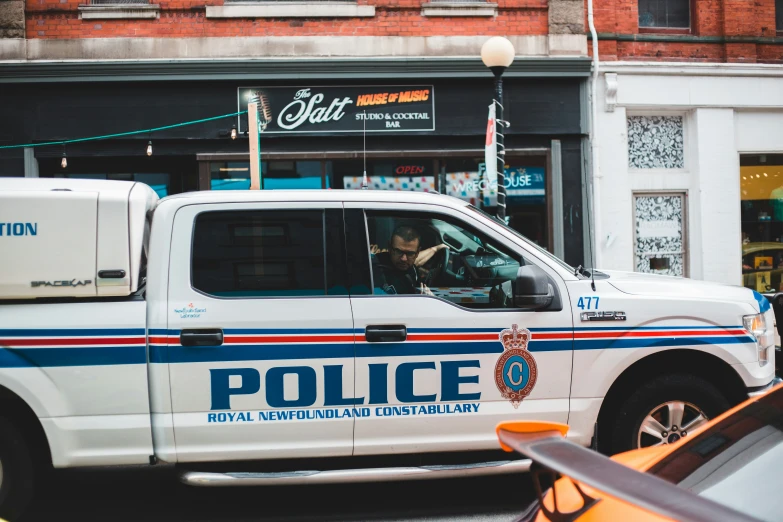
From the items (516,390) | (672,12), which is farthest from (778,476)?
(672,12)

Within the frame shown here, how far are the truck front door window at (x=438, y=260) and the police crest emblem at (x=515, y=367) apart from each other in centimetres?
25

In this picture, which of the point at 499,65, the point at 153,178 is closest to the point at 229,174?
the point at 153,178

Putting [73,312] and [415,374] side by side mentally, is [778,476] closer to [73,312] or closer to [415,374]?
[415,374]

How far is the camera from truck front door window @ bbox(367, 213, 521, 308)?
4.59 metres

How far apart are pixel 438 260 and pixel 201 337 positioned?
155cm

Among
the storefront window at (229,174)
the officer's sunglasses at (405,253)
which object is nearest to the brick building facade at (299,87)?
the storefront window at (229,174)

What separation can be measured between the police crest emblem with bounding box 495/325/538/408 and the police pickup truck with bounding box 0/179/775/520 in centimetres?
1

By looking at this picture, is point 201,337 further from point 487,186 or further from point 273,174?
point 487,186

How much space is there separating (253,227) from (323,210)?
450mm

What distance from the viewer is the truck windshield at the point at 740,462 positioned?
74.7 inches

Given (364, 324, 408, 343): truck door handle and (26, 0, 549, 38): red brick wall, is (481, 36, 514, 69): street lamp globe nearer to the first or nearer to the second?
(26, 0, 549, 38): red brick wall

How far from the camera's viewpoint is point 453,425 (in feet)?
14.6

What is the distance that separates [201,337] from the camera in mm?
4277

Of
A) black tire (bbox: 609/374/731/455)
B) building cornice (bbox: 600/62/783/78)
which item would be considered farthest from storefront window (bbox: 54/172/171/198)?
black tire (bbox: 609/374/731/455)
